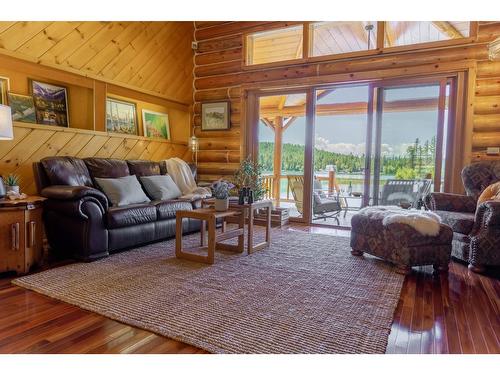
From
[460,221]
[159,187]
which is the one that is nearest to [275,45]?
[159,187]

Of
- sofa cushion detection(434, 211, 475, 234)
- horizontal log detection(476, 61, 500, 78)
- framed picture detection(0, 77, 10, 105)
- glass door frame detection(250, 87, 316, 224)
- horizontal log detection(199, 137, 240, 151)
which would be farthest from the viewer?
horizontal log detection(199, 137, 240, 151)

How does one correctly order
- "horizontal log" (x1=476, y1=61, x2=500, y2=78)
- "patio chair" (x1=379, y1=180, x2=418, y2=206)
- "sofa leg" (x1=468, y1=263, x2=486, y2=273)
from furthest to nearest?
"patio chair" (x1=379, y1=180, x2=418, y2=206)
"horizontal log" (x1=476, y1=61, x2=500, y2=78)
"sofa leg" (x1=468, y1=263, x2=486, y2=273)

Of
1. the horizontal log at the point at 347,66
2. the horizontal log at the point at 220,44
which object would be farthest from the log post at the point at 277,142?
the horizontal log at the point at 220,44

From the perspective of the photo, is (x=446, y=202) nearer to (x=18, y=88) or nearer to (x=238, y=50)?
(x=238, y=50)

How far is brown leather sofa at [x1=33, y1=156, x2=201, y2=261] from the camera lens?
304cm

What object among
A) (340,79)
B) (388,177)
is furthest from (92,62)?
(388,177)

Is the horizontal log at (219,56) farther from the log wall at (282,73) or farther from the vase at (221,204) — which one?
the vase at (221,204)

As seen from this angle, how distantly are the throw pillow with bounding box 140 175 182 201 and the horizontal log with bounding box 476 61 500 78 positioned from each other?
4.15 meters

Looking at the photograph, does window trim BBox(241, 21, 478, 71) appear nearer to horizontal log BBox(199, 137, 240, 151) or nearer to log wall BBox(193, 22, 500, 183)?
log wall BBox(193, 22, 500, 183)

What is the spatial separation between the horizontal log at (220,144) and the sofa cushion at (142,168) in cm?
158

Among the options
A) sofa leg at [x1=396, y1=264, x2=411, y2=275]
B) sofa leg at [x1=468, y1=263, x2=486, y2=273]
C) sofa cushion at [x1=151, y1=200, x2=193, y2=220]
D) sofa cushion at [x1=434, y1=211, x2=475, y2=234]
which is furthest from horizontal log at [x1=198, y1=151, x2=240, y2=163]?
sofa leg at [x1=468, y1=263, x2=486, y2=273]

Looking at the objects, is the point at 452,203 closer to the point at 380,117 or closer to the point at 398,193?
the point at 398,193

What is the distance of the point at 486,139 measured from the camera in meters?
4.15

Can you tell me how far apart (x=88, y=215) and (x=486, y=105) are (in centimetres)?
472
